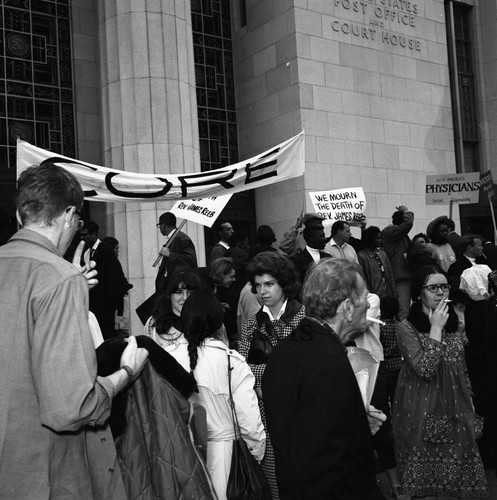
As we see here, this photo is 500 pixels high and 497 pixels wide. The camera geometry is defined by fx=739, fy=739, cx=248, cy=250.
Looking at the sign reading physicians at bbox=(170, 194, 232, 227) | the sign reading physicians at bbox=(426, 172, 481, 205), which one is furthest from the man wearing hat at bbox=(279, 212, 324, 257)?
the sign reading physicians at bbox=(426, 172, 481, 205)

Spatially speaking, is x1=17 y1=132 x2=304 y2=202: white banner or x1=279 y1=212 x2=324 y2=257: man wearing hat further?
x1=279 y1=212 x2=324 y2=257: man wearing hat

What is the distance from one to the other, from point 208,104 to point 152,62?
3920mm

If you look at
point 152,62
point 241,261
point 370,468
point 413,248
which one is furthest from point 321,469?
point 152,62

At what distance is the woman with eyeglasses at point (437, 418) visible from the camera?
5480 mm

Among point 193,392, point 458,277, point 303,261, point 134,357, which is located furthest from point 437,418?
point 458,277

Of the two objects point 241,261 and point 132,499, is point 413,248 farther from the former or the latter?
point 132,499

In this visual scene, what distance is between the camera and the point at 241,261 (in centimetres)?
953

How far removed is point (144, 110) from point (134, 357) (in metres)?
9.04

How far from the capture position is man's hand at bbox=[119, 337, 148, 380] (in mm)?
3162

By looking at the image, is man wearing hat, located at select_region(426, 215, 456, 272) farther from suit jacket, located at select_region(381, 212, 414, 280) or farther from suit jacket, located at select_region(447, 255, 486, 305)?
suit jacket, located at select_region(447, 255, 486, 305)

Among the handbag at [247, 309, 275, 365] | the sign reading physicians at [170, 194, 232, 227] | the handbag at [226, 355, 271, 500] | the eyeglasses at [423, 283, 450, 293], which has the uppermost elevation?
the sign reading physicians at [170, 194, 232, 227]

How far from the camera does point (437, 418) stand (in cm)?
551

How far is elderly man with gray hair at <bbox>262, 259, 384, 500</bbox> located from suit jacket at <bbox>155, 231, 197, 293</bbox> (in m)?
5.54

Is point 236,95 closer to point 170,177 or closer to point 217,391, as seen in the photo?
point 170,177
